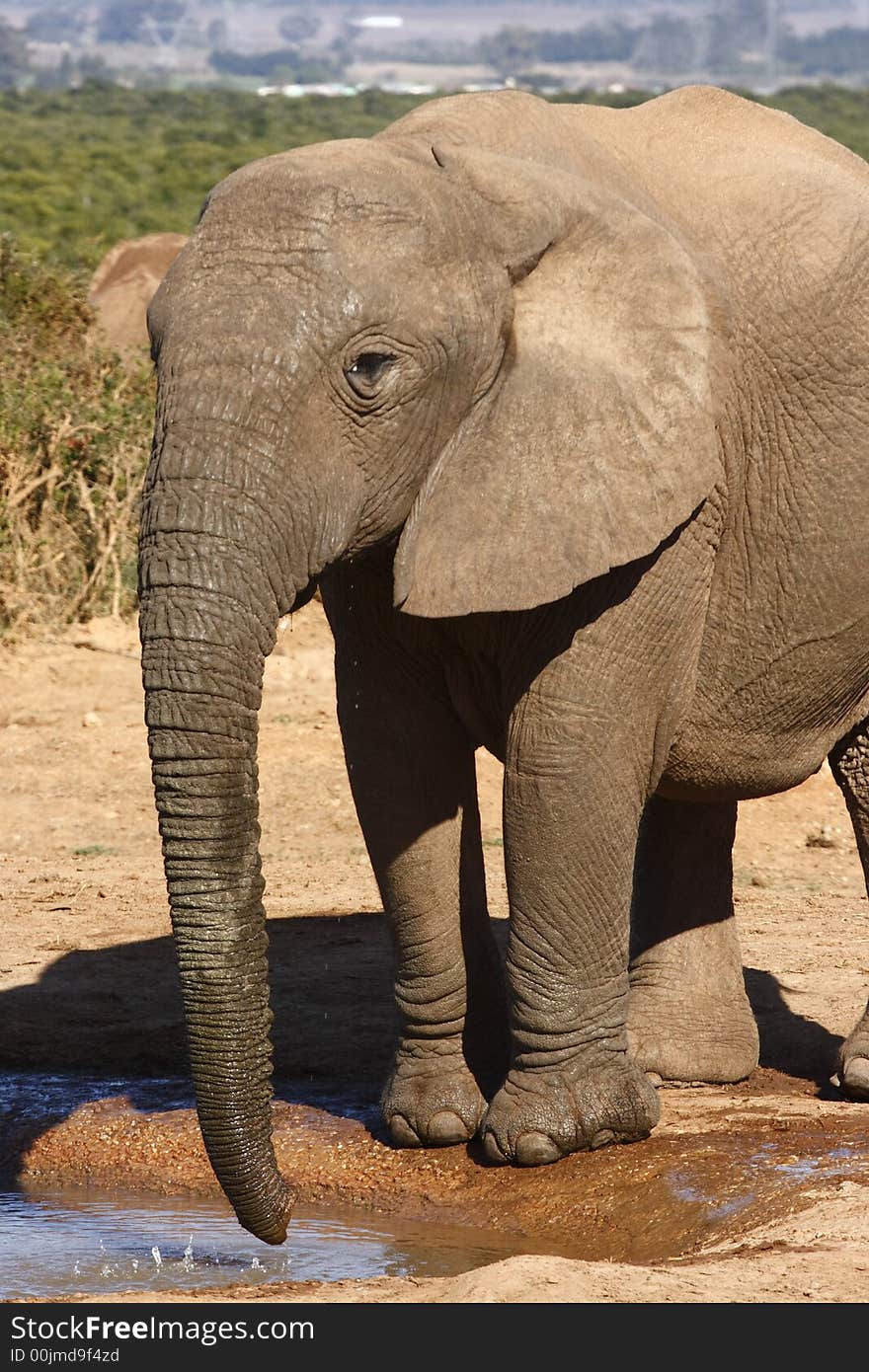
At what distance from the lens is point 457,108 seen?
4.89 metres

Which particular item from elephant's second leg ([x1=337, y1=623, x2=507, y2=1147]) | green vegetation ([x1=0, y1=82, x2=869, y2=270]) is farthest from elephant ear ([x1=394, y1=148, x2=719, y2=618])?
green vegetation ([x1=0, y1=82, x2=869, y2=270])

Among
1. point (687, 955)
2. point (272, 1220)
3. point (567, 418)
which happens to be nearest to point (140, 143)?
point (687, 955)

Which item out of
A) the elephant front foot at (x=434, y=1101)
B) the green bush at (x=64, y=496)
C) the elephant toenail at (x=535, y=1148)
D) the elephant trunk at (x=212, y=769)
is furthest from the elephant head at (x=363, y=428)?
the green bush at (x=64, y=496)

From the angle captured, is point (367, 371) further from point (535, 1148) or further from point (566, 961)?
point (535, 1148)

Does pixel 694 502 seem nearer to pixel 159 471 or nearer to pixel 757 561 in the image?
pixel 757 561

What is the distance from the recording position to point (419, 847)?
5391 mm

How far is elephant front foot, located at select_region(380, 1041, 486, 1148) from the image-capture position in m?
5.60

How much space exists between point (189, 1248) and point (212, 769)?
1.65 metres

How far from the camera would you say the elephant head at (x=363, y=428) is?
417 cm

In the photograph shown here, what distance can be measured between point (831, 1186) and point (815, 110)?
241ft

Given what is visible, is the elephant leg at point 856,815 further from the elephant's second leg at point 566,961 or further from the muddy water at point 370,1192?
the elephant's second leg at point 566,961

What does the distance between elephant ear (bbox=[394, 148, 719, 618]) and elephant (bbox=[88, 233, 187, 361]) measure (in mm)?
10252

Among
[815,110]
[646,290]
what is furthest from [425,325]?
[815,110]
